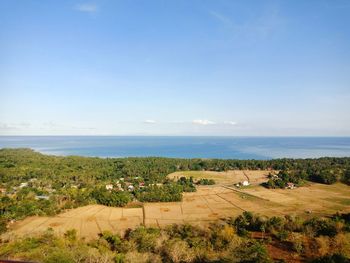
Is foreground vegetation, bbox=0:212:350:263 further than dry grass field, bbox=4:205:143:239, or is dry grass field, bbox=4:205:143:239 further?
dry grass field, bbox=4:205:143:239

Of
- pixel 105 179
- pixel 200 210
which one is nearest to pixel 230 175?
pixel 105 179

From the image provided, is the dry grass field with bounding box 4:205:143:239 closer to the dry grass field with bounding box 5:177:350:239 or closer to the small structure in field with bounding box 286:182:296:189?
the dry grass field with bounding box 5:177:350:239

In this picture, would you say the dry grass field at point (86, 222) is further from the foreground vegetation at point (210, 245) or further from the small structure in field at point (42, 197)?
the small structure in field at point (42, 197)

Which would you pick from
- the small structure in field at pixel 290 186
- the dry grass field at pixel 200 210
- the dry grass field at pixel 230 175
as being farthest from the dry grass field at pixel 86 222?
the small structure in field at pixel 290 186

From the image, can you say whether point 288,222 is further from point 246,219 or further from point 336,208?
point 336,208

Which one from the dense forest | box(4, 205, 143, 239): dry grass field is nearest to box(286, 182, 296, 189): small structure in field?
the dense forest

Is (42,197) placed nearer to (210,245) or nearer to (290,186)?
(210,245)
